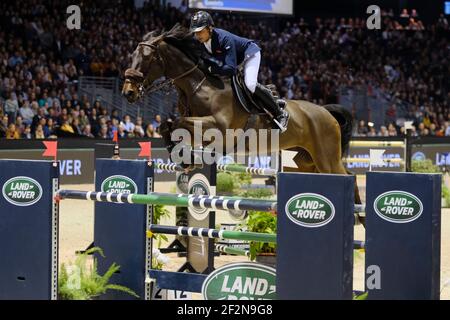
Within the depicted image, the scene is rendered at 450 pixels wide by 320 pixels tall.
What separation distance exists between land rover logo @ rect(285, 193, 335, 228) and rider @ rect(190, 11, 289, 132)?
332 cm

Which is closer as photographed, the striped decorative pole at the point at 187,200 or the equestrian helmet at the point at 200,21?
the striped decorative pole at the point at 187,200

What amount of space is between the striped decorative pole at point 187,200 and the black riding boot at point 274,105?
125 inches

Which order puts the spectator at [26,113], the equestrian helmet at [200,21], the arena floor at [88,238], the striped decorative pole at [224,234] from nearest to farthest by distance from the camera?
the striped decorative pole at [224,234], the arena floor at [88,238], the equestrian helmet at [200,21], the spectator at [26,113]

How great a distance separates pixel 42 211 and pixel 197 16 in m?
2.87

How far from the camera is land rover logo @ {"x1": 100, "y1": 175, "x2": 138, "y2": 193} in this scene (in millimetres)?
5418

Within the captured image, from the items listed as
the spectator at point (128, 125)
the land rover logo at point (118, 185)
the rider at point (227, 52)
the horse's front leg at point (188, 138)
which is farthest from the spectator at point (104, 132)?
the land rover logo at point (118, 185)

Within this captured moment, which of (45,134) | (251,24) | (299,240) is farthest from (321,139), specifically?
(251,24)

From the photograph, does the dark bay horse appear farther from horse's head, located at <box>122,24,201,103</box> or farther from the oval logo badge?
the oval logo badge

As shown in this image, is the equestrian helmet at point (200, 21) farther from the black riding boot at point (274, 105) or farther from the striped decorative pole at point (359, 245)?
the striped decorative pole at point (359, 245)

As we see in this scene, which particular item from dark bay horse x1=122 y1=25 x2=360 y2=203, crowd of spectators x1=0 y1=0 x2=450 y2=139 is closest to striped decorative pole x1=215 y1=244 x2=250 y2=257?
dark bay horse x1=122 y1=25 x2=360 y2=203

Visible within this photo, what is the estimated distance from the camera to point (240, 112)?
7.75m

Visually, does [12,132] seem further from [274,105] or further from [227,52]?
[227,52]

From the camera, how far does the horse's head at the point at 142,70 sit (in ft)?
23.2

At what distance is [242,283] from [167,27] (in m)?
19.5
